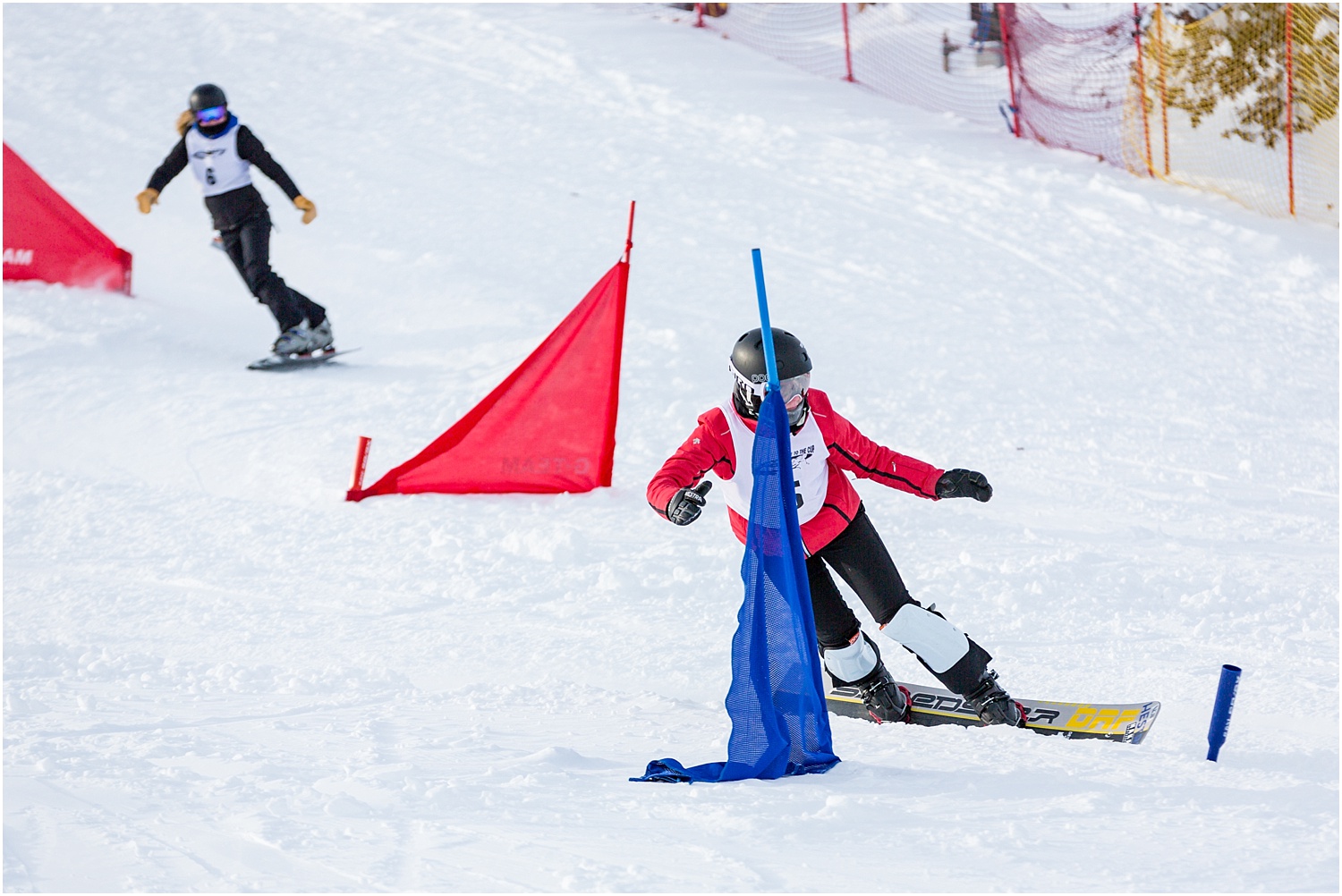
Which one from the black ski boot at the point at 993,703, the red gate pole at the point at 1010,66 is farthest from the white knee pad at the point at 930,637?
the red gate pole at the point at 1010,66

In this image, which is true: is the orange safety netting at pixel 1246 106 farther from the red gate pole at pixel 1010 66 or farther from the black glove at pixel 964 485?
the black glove at pixel 964 485

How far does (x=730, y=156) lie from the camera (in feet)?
39.1

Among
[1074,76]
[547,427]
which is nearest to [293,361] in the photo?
[547,427]

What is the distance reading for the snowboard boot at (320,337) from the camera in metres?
8.14

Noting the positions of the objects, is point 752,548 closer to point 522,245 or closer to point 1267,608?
point 1267,608

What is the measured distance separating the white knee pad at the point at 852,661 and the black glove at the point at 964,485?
613mm

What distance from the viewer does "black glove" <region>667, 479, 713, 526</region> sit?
11.6 ft

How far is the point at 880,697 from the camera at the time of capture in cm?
425

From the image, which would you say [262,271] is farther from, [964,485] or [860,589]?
[964,485]

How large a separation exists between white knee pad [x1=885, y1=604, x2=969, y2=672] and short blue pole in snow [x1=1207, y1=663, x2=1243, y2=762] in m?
0.76

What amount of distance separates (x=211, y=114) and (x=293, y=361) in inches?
63.2

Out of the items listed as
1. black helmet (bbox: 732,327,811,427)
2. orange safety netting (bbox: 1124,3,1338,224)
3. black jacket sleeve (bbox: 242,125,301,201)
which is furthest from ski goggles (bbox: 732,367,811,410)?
orange safety netting (bbox: 1124,3,1338,224)

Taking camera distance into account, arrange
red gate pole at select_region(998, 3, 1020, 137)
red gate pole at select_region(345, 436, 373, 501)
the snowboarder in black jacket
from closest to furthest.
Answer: red gate pole at select_region(345, 436, 373, 501) < the snowboarder in black jacket < red gate pole at select_region(998, 3, 1020, 137)

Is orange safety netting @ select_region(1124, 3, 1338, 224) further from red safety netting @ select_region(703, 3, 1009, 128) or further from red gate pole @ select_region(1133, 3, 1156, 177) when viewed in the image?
red safety netting @ select_region(703, 3, 1009, 128)
